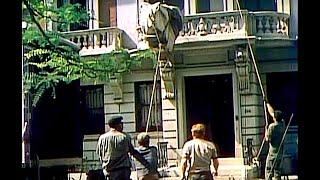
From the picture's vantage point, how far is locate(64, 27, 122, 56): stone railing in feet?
7.47

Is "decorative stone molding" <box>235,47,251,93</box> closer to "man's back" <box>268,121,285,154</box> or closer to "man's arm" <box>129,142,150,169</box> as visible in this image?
"man's back" <box>268,121,285,154</box>

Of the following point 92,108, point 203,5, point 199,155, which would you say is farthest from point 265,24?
point 199,155

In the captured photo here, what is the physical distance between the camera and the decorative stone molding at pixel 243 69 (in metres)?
2.21

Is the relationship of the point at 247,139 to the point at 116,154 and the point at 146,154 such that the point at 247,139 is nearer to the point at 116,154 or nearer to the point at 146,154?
the point at 146,154

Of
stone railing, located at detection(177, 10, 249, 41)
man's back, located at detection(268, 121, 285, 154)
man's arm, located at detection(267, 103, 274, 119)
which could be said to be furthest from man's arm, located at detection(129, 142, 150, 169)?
stone railing, located at detection(177, 10, 249, 41)

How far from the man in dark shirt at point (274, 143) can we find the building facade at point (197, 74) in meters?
0.10

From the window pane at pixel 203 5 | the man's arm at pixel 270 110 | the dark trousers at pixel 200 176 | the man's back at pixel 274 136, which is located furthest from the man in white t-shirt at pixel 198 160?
the window pane at pixel 203 5

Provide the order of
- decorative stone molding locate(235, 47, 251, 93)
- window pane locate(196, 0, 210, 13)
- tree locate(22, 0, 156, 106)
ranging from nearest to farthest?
tree locate(22, 0, 156, 106) < decorative stone molding locate(235, 47, 251, 93) < window pane locate(196, 0, 210, 13)

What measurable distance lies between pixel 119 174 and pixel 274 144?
0.53 m

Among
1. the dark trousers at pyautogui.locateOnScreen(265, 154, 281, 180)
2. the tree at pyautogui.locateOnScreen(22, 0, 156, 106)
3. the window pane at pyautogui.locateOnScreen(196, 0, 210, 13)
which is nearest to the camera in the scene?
the dark trousers at pyautogui.locateOnScreen(265, 154, 281, 180)

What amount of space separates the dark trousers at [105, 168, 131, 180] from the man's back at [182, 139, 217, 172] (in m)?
0.16

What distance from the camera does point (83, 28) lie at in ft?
7.61
